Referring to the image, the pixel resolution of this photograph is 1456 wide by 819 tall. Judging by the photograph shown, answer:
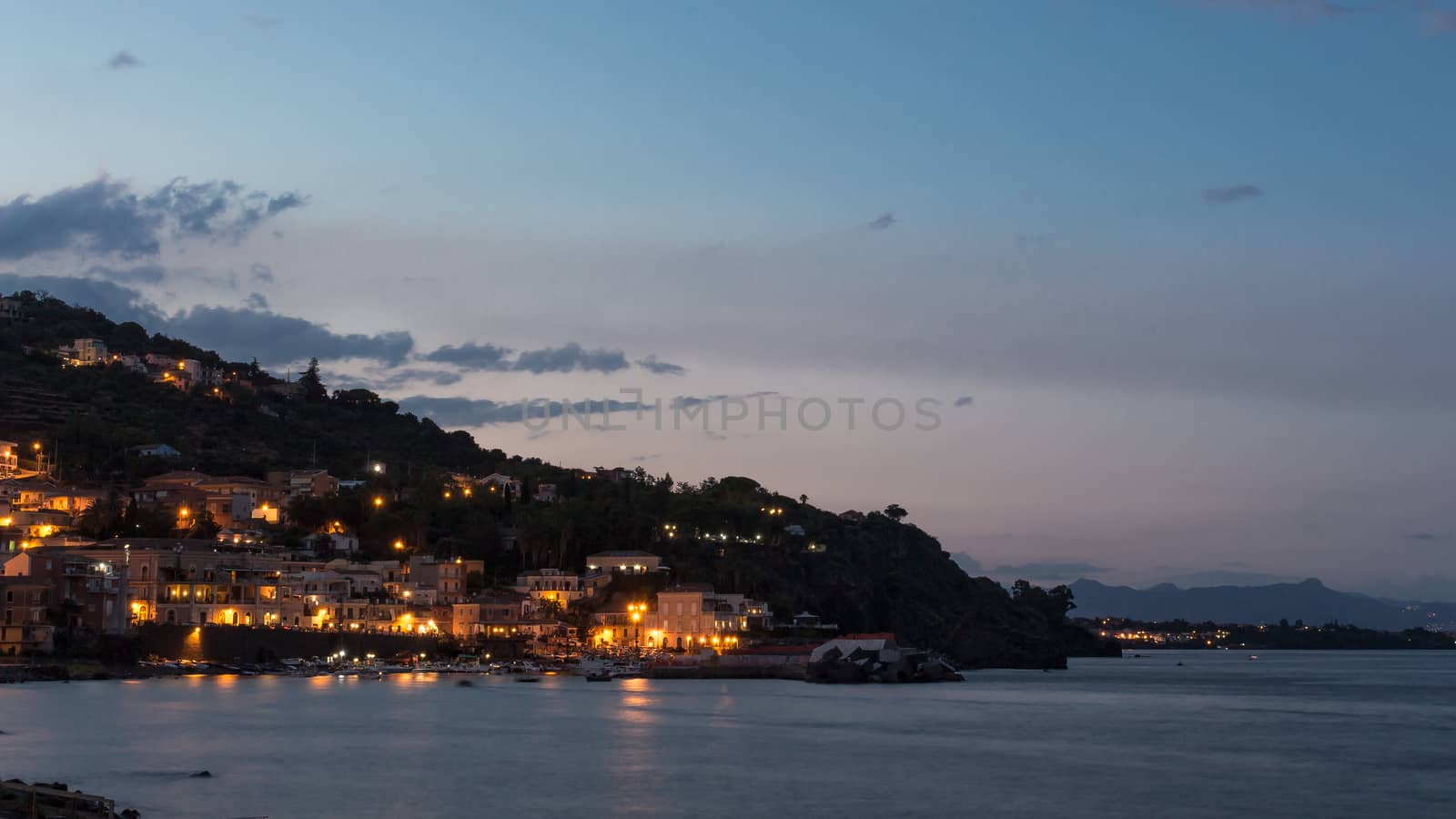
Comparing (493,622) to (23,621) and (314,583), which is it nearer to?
(314,583)

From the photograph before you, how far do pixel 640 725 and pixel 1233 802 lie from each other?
957 inches

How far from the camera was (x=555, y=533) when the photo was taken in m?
112

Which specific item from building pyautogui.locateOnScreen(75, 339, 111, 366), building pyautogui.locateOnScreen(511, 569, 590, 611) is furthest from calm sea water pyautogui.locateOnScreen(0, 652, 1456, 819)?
building pyautogui.locateOnScreen(75, 339, 111, 366)

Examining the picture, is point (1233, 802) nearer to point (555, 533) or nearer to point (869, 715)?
point (869, 715)

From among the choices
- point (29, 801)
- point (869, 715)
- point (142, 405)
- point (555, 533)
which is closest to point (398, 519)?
point (555, 533)

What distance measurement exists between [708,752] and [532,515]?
A: 70370 mm

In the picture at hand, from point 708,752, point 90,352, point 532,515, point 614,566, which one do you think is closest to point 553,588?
point 614,566

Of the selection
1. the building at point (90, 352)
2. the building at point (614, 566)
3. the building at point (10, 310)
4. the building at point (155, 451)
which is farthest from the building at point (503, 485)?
the building at point (10, 310)

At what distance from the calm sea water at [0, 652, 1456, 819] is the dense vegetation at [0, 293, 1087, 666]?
35.4 meters

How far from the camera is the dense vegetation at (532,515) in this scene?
11244cm

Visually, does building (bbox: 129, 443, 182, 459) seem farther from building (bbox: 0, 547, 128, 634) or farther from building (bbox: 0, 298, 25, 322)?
building (bbox: 0, 298, 25, 322)

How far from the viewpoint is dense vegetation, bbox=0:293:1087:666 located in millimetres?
112438

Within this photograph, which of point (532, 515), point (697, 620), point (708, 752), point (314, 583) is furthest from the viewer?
point (532, 515)

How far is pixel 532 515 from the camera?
11500cm
